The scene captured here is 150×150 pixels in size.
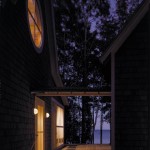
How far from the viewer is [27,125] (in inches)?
394

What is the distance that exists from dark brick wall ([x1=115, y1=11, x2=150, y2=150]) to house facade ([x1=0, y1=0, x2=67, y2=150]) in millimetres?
2451

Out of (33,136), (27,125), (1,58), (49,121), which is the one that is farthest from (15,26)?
(49,121)

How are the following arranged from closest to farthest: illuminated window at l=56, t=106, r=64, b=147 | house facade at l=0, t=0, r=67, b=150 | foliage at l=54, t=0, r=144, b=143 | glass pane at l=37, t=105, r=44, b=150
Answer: house facade at l=0, t=0, r=67, b=150
glass pane at l=37, t=105, r=44, b=150
illuminated window at l=56, t=106, r=64, b=147
foliage at l=54, t=0, r=144, b=143

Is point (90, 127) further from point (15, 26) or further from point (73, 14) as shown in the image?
point (15, 26)

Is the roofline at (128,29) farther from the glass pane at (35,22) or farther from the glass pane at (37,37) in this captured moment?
the glass pane at (37,37)

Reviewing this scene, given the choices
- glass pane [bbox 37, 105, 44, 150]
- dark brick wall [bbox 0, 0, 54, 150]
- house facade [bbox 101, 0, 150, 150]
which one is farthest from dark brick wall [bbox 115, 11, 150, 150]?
glass pane [bbox 37, 105, 44, 150]

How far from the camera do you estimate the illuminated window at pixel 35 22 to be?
11430mm

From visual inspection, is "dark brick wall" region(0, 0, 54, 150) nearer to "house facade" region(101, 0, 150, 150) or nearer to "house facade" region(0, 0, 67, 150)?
"house facade" region(0, 0, 67, 150)

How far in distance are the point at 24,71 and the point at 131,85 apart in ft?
9.31

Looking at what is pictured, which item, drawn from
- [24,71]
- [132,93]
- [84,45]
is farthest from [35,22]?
[84,45]

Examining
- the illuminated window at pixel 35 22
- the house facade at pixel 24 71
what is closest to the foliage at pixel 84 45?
the house facade at pixel 24 71

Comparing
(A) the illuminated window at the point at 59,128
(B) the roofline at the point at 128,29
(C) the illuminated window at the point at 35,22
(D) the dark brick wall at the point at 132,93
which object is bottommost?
(A) the illuminated window at the point at 59,128

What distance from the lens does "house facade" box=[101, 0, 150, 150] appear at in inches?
368

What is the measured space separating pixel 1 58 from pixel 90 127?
23779 mm
